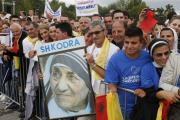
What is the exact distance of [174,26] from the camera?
6758 millimetres

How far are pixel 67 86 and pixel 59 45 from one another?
57cm

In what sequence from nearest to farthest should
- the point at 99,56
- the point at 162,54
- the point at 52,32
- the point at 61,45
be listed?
the point at 162,54
the point at 99,56
the point at 61,45
the point at 52,32

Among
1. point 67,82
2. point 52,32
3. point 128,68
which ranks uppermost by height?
point 52,32

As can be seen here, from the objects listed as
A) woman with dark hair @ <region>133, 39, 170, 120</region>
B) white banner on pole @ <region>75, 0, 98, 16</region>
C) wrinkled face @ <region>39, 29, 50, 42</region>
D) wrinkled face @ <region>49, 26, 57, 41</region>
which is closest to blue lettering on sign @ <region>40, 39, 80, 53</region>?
wrinkled face @ <region>49, 26, 57, 41</region>

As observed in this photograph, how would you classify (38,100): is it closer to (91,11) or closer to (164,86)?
(91,11)

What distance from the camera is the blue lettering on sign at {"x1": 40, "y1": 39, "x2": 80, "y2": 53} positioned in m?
5.62

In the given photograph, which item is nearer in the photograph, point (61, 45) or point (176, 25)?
point (61, 45)

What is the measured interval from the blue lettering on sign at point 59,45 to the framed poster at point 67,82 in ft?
0.06

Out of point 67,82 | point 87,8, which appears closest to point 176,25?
point 67,82

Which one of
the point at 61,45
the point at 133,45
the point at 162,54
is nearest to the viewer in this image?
the point at 162,54

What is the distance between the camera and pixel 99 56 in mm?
5496

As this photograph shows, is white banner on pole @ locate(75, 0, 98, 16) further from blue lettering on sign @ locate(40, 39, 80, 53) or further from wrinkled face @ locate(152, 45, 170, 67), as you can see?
wrinkled face @ locate(152, 45, 170, 67)

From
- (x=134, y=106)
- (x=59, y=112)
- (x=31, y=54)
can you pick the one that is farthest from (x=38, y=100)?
(x=134, y=106)

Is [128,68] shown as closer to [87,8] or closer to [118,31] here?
[118,31]
